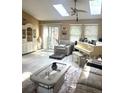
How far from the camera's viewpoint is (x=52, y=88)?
3.19 metres

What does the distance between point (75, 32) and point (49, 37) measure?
2.36 metres

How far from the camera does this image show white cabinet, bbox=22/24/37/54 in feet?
29.8

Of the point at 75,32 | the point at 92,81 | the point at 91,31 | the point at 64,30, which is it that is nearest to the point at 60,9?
the point at 64,30

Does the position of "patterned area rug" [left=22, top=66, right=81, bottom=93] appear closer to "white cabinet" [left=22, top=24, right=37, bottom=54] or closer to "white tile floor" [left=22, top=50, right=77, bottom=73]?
"white tile floor" [left=22, top=50, right=77, bottom=73]

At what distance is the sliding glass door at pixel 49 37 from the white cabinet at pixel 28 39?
3.38 feet

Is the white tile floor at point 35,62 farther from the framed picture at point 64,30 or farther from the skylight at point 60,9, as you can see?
the framed picture at point 64,30

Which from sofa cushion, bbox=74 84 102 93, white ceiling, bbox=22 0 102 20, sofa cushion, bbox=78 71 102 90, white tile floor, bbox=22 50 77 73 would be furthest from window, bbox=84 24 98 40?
sofa cushion, bbox=74 84 102 93

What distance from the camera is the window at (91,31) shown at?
9638 millimetres

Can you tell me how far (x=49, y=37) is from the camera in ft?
37.4

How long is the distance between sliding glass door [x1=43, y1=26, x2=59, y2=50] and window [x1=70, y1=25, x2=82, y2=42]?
1385 millimetres

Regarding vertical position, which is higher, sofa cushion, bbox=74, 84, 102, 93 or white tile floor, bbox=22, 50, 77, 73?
sofa cushion, bbox=74, 84, 102, 93

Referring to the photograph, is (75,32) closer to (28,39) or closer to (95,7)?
(95,7)
